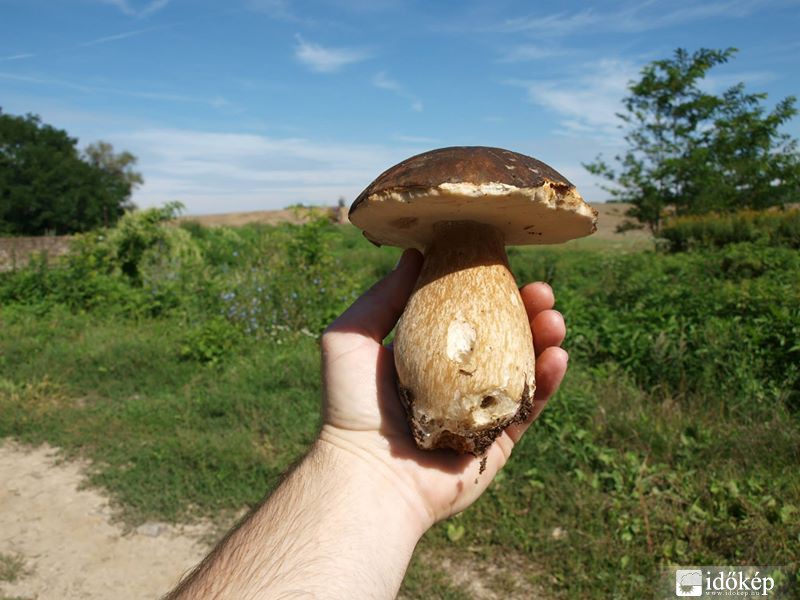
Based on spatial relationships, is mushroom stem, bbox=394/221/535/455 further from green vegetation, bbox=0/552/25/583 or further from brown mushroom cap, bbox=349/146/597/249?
green vegetation, bbox=0/552/25/583

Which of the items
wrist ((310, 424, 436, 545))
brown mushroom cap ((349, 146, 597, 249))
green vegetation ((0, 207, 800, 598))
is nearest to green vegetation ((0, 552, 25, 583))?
green vegetation ((0, 207, 800, 598))

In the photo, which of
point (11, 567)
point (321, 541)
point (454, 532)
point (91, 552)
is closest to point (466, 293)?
point (321, 541)

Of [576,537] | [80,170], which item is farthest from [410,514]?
[80,170]

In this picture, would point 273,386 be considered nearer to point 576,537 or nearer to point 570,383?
point 570,383

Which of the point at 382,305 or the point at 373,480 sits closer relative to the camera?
the point at 373,480

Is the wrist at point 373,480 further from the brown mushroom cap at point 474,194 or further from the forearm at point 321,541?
the brown mushroom cap at point 474,194

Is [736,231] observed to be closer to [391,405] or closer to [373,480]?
[391,405]
